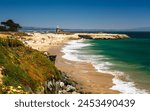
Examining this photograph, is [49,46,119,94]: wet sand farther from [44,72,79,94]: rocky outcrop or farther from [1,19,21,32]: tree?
[1,19,21,32]: tree

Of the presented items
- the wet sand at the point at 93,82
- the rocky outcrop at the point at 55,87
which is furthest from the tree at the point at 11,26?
the rocky outcrop at the point at 55,87

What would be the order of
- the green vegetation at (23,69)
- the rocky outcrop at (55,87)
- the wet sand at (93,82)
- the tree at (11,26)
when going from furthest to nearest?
the tree at (11,26), the wet sand at (93,82), the rocky outcrop at (55,87), the green vegetation at (23,69)

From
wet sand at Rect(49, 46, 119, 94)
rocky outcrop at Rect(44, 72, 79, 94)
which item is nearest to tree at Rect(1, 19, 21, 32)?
wet sand at Rect(49, 46, 119, 94)

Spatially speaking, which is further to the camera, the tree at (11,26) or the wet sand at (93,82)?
the tree at (11,26)

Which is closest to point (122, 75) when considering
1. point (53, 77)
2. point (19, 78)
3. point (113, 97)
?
point (53, 77)

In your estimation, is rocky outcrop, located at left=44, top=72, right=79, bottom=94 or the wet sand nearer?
rocky outcrop, located at left=44, top=72, right=79, bottom=94

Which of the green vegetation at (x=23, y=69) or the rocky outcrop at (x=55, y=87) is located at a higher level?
the green vegetation at (x=23, y=69)

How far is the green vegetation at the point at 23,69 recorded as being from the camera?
553 inches

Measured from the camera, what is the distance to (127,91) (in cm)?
2281

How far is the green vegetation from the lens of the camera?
1406 centimetres

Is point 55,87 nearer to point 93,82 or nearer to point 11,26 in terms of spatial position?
point 93,82

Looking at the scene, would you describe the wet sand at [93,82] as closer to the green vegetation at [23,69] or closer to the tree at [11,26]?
the green vegetation at [23,69]

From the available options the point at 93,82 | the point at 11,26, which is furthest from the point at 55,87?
the point at 11,26

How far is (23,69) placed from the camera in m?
16.6
